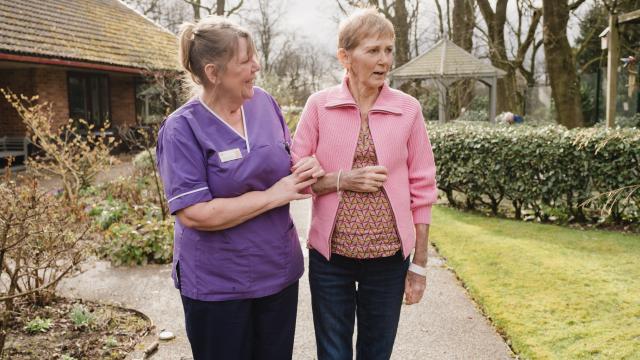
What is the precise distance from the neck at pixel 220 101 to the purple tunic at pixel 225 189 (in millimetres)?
44

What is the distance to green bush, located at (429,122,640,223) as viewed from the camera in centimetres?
649

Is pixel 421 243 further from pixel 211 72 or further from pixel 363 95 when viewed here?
pixel 211 72

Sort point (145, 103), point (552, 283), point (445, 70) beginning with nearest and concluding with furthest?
point (552, 283) → point (445, 70) → point (145, 103)

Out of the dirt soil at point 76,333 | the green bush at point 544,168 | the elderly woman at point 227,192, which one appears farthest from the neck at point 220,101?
the green bush at point 544,168

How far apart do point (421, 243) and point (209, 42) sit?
1.23m

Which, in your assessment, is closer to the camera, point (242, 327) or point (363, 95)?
point (242, 327)

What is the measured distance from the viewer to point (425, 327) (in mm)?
3941

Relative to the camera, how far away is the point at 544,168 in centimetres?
697

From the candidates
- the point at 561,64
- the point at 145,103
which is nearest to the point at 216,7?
the point at 145,103

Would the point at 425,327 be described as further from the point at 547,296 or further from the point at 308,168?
the point at 308,168

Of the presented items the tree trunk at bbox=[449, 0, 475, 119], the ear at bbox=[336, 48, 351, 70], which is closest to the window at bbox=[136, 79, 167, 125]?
the tree trunk at bbox=[449, 0, 475, 119]

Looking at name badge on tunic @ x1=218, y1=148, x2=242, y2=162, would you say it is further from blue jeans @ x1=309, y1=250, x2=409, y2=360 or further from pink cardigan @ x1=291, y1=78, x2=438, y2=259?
blue jeans @ x1=309, y1=250, x2=409, y2=360

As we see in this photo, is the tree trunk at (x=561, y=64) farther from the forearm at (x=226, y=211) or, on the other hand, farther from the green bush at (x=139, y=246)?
the forearm at (x=226, y=211)

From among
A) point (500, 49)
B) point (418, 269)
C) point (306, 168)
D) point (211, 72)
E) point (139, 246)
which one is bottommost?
point (139, 246)
